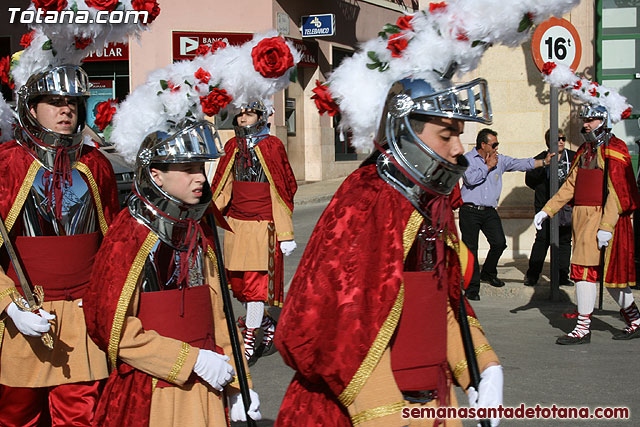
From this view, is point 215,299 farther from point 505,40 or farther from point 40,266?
point 505,40

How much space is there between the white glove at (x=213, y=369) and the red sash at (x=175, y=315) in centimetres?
8

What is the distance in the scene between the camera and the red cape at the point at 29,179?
4.45 m

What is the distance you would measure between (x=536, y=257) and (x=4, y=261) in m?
6.68

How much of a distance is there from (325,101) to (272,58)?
1374 millimetres

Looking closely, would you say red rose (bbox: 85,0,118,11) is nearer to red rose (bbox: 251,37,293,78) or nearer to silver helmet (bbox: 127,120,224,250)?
red rose (bbox: 251,37,293,78)

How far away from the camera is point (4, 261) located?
4426 millimetres

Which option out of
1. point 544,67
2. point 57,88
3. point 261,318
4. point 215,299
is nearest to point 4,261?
point 57,88

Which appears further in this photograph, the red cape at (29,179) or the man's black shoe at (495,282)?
the man's black shoe at (495,282)

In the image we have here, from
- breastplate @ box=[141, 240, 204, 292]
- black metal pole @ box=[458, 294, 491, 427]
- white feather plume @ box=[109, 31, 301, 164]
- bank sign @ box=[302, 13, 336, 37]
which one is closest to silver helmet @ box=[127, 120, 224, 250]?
breastplate @ box=[141, 240, 204, 292]

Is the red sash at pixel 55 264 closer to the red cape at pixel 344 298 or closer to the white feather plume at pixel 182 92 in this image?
the white feather plume at pixel 182 92

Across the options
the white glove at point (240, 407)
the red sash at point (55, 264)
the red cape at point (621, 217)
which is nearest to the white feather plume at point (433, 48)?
the white glove at point (240, 407)

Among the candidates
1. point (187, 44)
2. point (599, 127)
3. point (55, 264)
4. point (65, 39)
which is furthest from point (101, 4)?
point (187, 44)

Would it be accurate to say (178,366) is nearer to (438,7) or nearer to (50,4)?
(438,7)

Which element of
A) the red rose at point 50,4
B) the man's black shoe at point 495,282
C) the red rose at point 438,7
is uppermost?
the red rose at point 50,4
